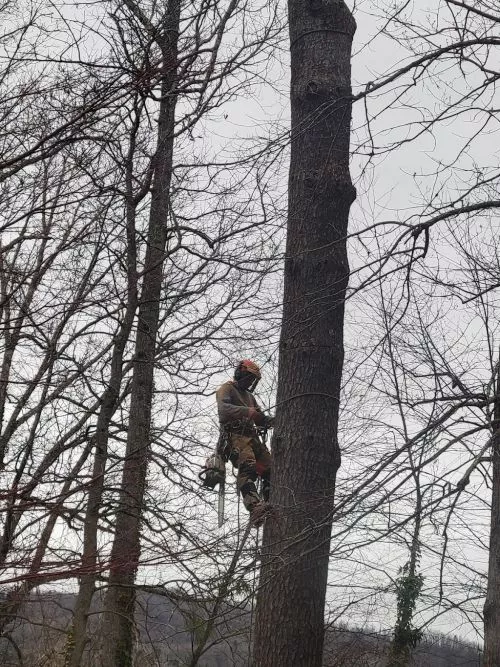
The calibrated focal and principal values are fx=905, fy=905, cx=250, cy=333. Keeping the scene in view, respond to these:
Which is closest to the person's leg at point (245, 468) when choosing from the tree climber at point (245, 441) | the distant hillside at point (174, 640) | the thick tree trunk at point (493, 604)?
the tree climber at point (245, 441)

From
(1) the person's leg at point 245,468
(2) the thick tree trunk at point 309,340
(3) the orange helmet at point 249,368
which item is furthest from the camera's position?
(3) the orange helmet at point 249,368

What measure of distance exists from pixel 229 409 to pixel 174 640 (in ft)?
14.3

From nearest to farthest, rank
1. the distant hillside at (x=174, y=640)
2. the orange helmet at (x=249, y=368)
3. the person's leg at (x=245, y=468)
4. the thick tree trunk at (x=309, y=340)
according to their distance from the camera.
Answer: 1. the thick tree trunk at (x=309, y=340)
2. the person's leg at (x=245, y=468)
3. the orange helmet at (x=249, y=368)
4. the distant hillside at (x=174, y=640)

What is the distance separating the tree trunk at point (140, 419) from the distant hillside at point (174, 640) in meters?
0.23

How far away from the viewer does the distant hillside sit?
8.67m

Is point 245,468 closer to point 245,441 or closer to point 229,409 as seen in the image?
point 245,441

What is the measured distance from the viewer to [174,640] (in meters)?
10.7

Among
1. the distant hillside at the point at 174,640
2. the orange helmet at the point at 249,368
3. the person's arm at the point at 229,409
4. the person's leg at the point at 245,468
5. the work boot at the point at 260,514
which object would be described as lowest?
the distant hillside at the point at 174,640

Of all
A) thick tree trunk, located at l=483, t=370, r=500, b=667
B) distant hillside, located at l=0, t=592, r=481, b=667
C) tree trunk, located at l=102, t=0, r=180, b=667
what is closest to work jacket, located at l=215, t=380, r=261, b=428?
tree trunk, located at l=102, t=0, r=180, b=667

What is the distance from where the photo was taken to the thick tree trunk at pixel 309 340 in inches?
201

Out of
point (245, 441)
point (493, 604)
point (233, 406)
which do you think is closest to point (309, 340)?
point (233, 406)

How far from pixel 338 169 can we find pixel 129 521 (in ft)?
15.9

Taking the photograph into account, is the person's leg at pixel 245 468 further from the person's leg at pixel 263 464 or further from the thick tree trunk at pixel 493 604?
the thick tree trunk at pixel 493 604

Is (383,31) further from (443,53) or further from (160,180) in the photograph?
(160,180)
